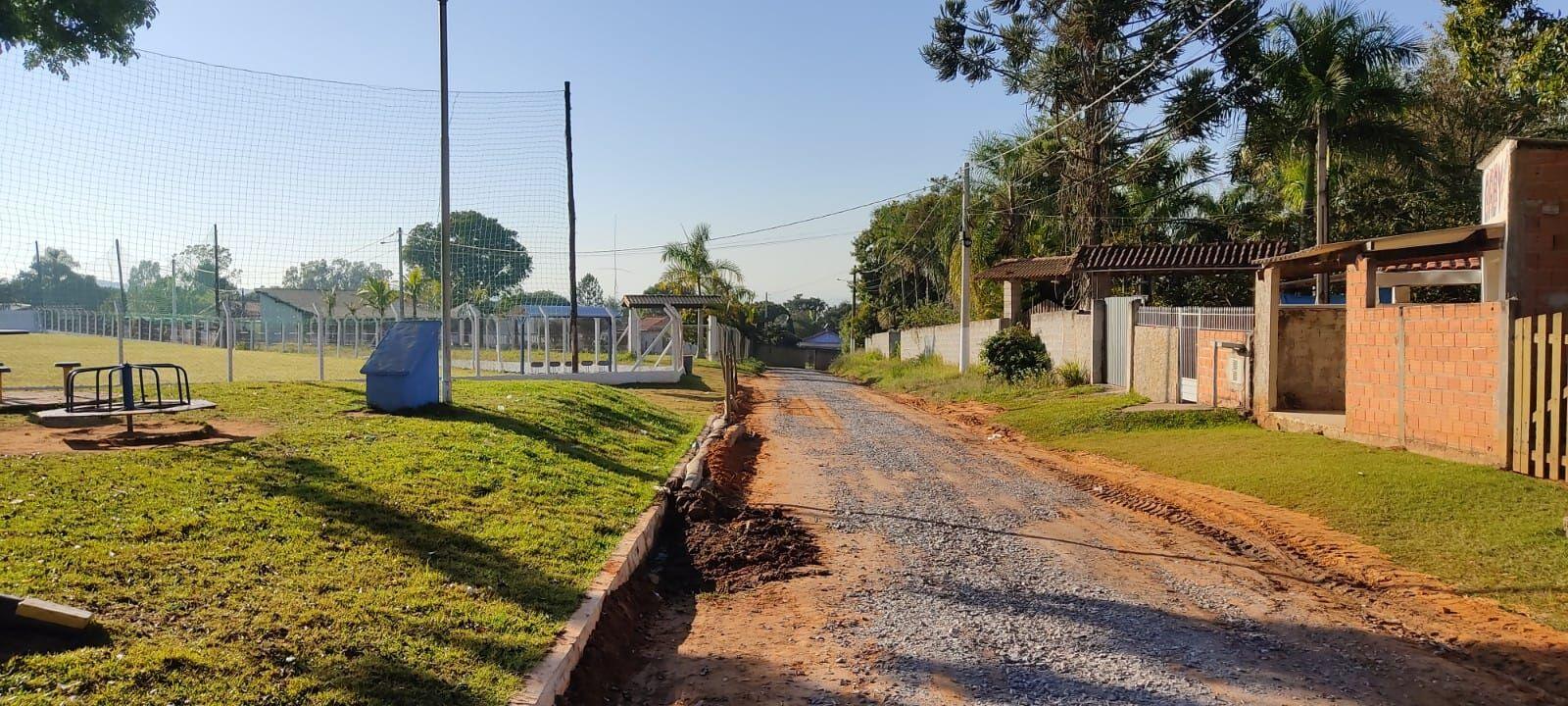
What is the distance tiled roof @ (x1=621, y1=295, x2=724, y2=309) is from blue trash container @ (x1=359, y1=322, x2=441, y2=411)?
57.6ft

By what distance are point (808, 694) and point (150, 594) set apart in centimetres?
314

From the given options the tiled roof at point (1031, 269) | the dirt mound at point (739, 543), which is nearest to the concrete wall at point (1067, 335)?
the tiled roof at point (1031, 269)

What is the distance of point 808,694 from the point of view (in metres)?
4.85

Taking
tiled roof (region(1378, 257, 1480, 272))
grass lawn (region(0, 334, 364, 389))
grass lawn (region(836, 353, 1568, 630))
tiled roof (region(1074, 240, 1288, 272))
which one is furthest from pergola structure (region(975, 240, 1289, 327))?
grass lawn (region(0, 334, 364, 389))

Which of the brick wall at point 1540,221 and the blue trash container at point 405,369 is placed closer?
the brick wall at point 1540,221

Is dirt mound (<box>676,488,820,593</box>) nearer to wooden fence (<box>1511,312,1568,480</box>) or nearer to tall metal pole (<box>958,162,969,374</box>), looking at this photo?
wooden fence (<box>1511,312,1568,480</box>)

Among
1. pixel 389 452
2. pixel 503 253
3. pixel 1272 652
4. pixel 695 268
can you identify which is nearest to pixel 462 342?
pixel 503 253

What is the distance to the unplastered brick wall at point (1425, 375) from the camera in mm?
10203

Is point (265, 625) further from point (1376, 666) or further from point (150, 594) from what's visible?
point (1376, 666)

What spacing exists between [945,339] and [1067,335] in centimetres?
1308

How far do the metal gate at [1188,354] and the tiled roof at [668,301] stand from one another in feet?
50.4

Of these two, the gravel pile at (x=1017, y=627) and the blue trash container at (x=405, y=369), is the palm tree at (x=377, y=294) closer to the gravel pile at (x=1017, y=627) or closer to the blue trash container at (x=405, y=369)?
the blue trash container at (x=405, y=369)

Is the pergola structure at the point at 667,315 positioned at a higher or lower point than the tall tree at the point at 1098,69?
lower

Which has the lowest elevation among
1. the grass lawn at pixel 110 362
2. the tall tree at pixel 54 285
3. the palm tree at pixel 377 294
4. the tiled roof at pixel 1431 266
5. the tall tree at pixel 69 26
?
the grass lawn at pixel 110 362
